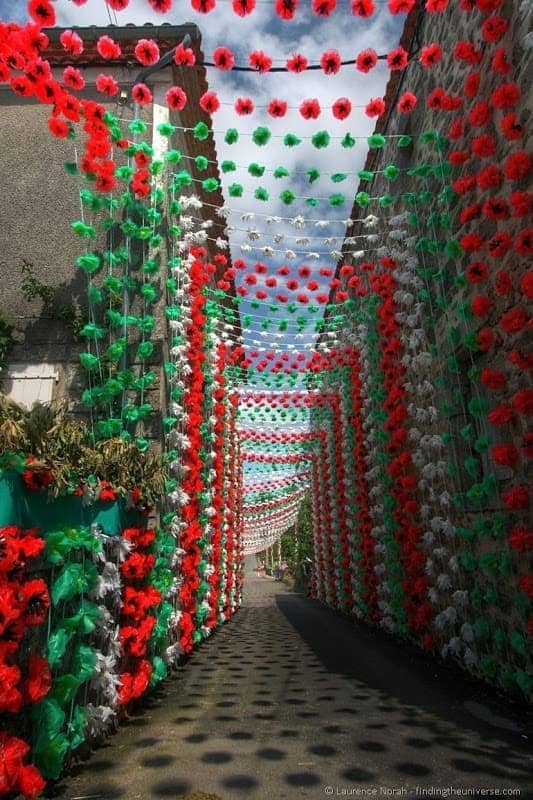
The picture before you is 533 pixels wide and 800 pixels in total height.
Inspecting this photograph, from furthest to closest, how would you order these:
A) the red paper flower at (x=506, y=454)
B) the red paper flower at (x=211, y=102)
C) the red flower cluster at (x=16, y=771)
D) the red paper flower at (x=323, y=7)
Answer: the red paper flower at (x=211, y=102)
the red paper flower at (x=323, y=7)
the red paper flower at (x=506, y=454)
the red flower cluster at (x=16, y=771)

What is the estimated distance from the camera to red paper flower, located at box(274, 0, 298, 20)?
4.31 meters

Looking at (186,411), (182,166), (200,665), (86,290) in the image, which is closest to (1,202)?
(86,290)

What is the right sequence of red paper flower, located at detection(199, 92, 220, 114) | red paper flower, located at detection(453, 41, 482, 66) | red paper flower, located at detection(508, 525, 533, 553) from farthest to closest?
red paper flower, located at detection(199, 92, 220, 114)
red paper flower, located at detection(453, 41, 482, 66)
red paper flower, located at detection(508, 525, 533, 553)

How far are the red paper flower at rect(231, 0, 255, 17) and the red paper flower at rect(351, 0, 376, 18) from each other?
843mm

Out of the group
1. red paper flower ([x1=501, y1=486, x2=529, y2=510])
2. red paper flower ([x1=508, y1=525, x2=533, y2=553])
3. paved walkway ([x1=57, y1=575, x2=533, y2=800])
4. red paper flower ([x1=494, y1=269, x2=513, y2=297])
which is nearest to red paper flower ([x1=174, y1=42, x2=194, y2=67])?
red paper flower ([x1=494, y1=269, x2=513, y2=297])

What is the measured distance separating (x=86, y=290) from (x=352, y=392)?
5.29 metres

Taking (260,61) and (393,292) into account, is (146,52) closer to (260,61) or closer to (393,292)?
(260,61)

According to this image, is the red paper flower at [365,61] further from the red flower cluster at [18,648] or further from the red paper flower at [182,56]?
the red flower cluster at [18,648]

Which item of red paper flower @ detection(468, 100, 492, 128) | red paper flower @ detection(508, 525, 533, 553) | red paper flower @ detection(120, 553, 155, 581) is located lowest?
red paper flower @ detection(120, 553, 155, 581)

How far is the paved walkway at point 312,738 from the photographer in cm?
274

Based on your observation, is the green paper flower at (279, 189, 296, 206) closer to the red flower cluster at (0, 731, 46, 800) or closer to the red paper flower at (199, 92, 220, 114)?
the red paper flower at (199, 92, 220, 114)

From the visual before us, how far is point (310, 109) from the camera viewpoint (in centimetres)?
505

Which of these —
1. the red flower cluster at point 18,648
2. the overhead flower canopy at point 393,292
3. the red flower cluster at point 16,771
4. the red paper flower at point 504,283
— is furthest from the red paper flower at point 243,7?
the red flower cluster at point 16,771

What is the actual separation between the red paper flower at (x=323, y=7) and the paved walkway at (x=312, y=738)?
5.49m
